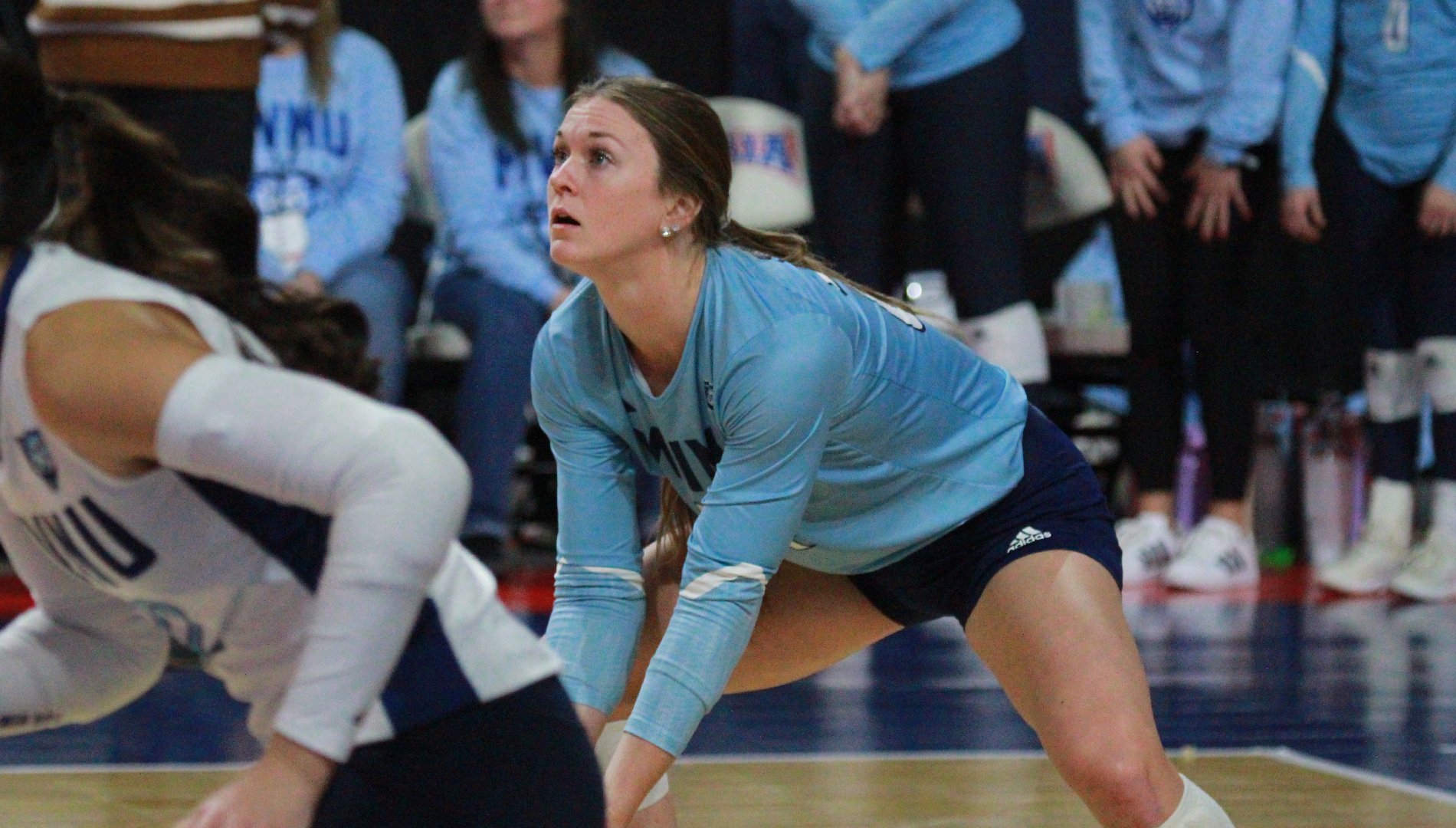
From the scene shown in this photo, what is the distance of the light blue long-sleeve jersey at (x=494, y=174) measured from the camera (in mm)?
5254

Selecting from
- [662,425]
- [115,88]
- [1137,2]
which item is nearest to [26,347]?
[662,425]

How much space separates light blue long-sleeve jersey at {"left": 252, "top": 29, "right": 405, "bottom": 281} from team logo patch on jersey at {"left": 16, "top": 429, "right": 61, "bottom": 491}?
3.65m

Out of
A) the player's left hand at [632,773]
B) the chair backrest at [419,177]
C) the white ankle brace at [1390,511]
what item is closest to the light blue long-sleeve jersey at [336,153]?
the chair backrest at [419,177]

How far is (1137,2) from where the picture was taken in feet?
17.3

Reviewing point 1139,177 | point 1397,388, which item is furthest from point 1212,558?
point 1139,177

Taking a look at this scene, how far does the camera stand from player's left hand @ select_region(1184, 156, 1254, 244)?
205 inches

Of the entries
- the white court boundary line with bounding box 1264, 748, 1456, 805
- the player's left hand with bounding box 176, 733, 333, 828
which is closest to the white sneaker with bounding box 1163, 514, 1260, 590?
the white court boundary line with bounding box 1264, 748, 1456, 805

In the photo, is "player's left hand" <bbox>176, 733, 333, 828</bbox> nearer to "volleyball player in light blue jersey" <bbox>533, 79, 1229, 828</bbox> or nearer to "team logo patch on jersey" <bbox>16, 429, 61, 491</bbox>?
"team logo patch on jersey" <bbox>16, 429, 61, 491</bbox>

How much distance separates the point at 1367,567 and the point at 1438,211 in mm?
1062

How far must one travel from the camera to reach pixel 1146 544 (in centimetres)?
532

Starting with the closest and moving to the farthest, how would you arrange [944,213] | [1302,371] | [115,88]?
[115,88], [944,213], [1302,371]

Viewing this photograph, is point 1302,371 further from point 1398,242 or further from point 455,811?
point 455,811

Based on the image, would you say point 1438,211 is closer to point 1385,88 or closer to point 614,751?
point 1385,88

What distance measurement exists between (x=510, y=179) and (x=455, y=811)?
13.1ft
